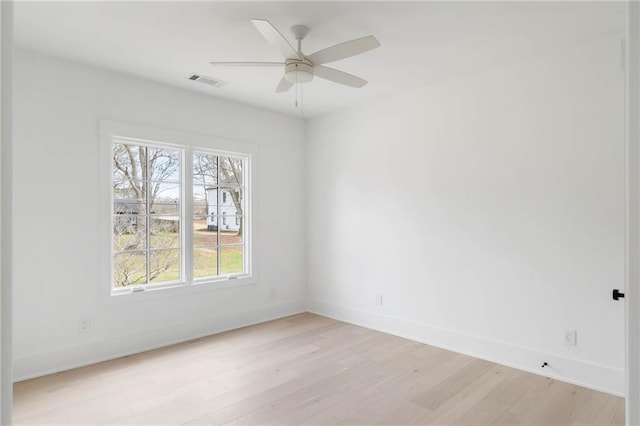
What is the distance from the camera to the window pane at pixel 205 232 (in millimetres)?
4300

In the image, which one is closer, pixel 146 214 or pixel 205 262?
pixel 146 214

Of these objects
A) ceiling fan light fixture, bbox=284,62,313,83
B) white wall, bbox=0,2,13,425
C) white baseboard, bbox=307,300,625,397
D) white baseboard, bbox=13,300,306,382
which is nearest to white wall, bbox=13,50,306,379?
white baseboard, bbox=13,300,306,382

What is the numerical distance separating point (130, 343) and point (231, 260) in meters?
1.40

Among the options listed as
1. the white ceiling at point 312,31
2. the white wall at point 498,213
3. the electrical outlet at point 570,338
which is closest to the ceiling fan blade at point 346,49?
the white ceiling at point 312,31

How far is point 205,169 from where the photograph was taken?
442 cm

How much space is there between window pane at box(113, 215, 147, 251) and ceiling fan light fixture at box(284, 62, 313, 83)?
2246mm

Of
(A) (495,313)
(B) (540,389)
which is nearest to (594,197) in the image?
(A) (495,313)

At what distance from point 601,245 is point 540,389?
1.21 meters

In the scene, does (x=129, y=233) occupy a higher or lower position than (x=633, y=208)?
lower

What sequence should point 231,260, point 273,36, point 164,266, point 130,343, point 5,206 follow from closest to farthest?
1. point 5,206
2. point 273,36
3. point 130,343
4. point 164,266
5. point 231,260

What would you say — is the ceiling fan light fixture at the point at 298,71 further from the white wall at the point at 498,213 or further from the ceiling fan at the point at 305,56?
the white wall at the point at 498,213

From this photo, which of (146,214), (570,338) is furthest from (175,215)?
(570,338)

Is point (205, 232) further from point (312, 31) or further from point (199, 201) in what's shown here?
point (312, 31)

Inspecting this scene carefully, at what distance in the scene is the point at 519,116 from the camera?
338cm
